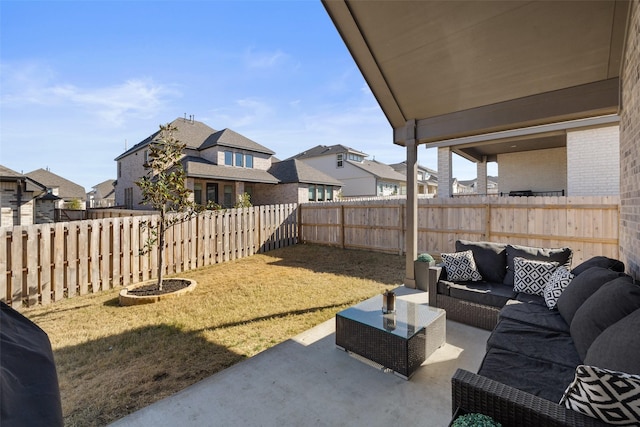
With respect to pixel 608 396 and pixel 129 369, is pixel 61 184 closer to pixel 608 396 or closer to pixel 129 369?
pixel 129 369

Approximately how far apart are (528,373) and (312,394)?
177 cm

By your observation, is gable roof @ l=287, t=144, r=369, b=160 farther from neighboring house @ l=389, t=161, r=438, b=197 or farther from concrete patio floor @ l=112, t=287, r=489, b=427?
concrete patio floor @ l=112, t=287, r=489, b=427

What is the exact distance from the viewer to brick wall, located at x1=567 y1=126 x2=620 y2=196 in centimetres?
860

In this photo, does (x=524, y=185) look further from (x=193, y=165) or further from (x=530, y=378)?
(x=193, y=165)

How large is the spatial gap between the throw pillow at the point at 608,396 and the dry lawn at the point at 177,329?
3.02 meters

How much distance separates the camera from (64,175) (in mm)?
31938

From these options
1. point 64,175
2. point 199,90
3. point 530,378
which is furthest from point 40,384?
point 64,175

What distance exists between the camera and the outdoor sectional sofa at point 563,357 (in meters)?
1.39

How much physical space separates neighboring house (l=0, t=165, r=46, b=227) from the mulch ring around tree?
27.0 feet

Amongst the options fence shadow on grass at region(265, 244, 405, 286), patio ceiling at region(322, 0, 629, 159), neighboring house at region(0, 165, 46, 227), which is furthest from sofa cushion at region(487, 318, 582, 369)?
neighboring house at region(0, 165, 46, 227)

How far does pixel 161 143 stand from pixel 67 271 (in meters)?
2.98

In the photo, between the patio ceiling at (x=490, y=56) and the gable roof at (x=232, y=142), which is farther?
the gable roof at (x=232, y=142)

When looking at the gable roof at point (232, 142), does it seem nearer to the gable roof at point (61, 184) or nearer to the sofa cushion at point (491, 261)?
the sofa cushion at point (491, 261)

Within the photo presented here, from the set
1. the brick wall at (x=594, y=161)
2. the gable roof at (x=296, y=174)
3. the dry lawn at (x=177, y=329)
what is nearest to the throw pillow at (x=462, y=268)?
the dry lawn at (x=177, y=329)
